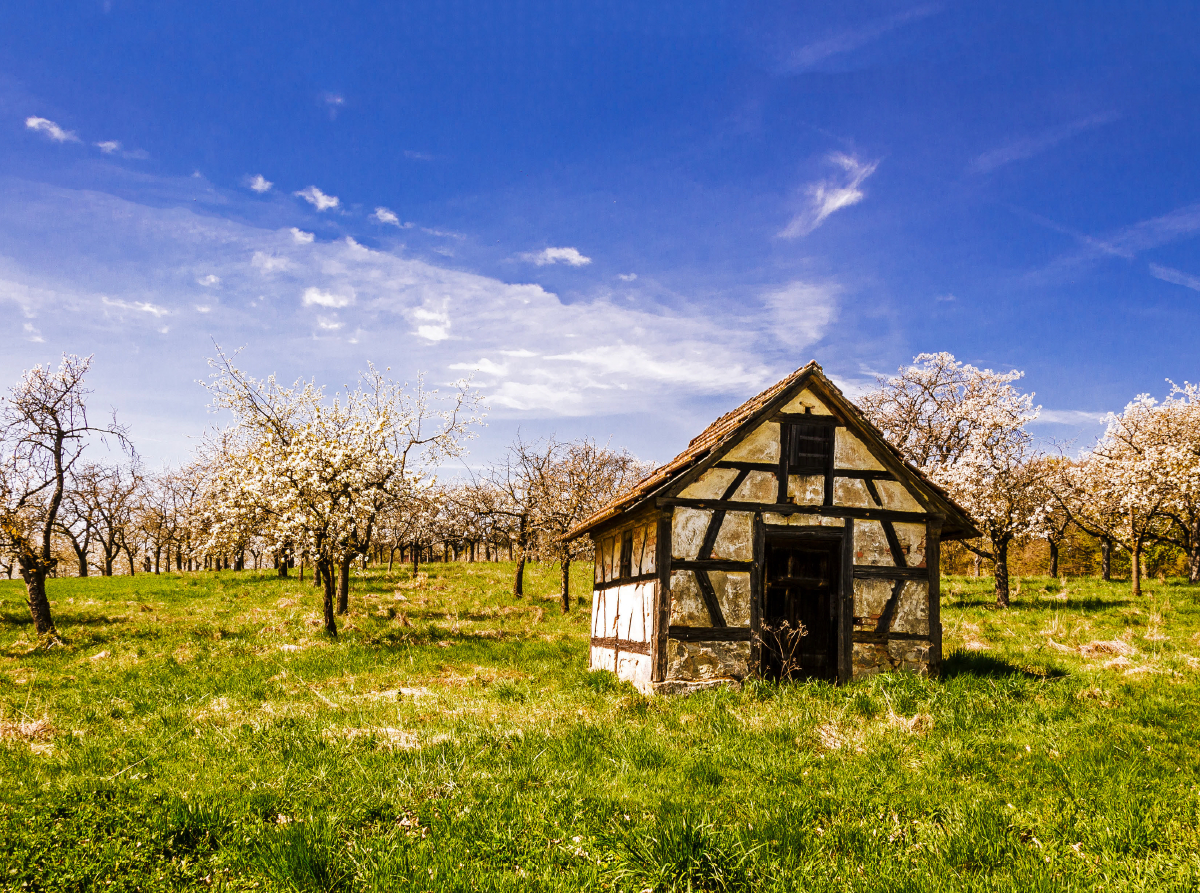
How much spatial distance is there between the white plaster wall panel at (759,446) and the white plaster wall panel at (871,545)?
6.19 feet

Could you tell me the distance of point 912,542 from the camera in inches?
483

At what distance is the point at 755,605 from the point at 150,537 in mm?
64124

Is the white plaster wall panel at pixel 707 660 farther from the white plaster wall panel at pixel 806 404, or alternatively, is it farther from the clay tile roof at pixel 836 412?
the white plaster wall panel at pixel 806 404

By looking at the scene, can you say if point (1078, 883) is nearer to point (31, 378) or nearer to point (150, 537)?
point (31, 378)

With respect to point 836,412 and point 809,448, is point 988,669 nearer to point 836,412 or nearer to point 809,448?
point 809,448

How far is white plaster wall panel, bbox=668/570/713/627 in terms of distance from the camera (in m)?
11.4

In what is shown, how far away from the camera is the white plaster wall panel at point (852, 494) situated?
1223 cm

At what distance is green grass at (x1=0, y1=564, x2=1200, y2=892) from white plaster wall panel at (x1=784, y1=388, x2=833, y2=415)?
4540mm

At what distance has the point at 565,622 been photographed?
842 inches

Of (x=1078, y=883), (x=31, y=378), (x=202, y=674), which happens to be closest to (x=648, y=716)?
(x=1078, y=883)

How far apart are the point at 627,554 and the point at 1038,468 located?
22827 mm

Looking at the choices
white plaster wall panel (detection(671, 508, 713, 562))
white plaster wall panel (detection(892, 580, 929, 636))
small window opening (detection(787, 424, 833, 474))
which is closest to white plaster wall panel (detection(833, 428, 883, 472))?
small window opening (detection(787, 424, 833, 474))

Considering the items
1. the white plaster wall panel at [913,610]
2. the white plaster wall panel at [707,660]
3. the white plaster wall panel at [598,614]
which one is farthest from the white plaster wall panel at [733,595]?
the white plaster wall panel at [598,614]

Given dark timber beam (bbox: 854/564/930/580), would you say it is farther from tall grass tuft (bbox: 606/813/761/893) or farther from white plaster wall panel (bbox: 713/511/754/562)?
tall grass tuft (bbox: 606/813/761/893)
